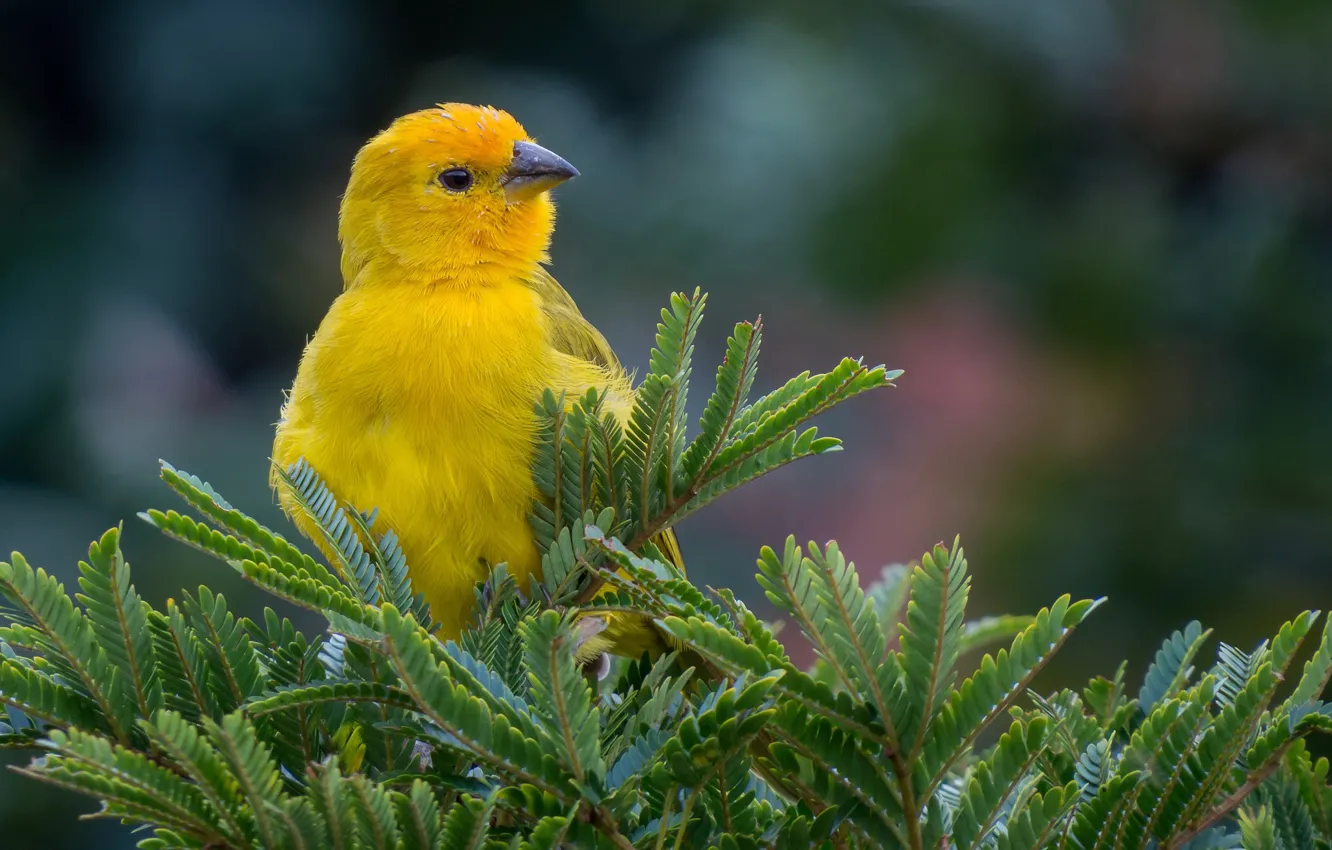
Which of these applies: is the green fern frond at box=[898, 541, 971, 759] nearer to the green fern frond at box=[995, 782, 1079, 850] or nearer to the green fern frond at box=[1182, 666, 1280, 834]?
the green fern frond at box=[995, 782, 1079, 850]

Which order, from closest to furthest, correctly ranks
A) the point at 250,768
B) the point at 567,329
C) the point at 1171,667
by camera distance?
1. the point at 250,768
2. the point at 1171,667
3. the point at 567,329

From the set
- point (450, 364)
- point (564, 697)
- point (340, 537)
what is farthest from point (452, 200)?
point (564, 697)

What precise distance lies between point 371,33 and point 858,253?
191 centimetres

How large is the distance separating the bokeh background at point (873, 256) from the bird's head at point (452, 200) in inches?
62.5

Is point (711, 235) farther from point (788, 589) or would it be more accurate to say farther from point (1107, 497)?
point (788, 589)

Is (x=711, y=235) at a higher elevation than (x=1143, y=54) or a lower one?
lower

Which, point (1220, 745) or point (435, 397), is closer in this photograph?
point (1220, 745)

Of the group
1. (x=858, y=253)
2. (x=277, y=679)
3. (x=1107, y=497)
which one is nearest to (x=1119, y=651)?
(x=1107, y=497)

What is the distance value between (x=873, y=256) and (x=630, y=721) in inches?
123

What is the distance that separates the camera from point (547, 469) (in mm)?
1843

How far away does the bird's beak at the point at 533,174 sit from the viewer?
2723mm

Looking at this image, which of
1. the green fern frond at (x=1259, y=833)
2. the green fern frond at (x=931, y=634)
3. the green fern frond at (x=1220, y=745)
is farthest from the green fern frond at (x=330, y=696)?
the green fern frond at (x=1259, y=833)

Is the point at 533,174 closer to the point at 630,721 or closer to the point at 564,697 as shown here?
the point at 630,721

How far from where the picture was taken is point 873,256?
14.1ft
